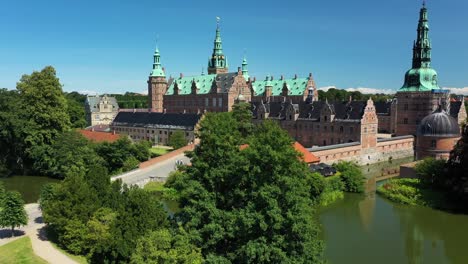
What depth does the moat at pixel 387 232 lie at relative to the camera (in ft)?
68.4

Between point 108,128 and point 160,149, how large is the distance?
20818mm

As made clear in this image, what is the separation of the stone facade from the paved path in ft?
211

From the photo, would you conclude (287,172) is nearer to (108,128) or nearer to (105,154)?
(105,154)

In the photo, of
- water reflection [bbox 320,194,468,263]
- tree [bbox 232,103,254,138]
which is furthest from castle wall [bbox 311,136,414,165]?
water reflection [bbox 320,194,468,263]

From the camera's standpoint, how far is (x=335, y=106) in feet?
175

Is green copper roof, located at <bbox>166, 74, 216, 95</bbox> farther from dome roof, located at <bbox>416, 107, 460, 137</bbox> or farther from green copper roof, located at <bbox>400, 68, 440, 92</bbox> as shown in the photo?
dome roof, located at <bbox>416, 107, 460, 137</bbox>

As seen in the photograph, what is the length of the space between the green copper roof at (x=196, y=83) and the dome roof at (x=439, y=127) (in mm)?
45594

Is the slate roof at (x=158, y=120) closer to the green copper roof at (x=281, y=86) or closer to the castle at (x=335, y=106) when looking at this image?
the castle at (x=335, y=106)

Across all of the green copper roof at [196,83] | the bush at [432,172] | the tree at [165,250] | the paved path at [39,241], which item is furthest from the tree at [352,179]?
the green copper roof at [196,83]

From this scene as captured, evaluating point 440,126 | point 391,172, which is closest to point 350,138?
point 391,172

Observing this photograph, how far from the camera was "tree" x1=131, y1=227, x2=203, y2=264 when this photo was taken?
586 inches

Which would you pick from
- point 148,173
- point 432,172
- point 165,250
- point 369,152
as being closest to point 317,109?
point 369,152

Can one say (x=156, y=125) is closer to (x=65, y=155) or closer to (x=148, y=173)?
(x=148, y=173)

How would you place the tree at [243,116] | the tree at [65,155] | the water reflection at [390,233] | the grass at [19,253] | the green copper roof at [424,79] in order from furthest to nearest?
the green copper roof at [424,79], the tree at [243,116], the tree at [65,155], the water reflection at [390,233], the grass at [19,253]
